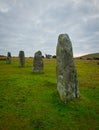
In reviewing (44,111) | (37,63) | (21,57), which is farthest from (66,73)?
(21,57)

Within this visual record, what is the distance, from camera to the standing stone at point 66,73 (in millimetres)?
16562

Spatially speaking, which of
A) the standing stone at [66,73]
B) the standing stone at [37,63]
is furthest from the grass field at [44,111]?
the standing stone at [37,63]

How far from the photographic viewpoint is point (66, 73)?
54.7 ft

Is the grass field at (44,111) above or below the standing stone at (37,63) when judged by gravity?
below

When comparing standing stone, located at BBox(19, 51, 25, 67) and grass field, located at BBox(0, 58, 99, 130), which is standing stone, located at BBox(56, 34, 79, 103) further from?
standing stone, located at BBox(19, 51, 25, 67)

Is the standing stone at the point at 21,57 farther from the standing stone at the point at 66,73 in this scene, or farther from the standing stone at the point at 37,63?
the standing stone at the point at 66,73

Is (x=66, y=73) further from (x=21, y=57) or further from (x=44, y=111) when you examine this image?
(x=21, y=57)

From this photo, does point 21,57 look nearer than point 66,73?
No

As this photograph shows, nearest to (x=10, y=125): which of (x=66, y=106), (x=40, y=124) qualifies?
(x=40, y=124)

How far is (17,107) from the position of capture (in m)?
16.2

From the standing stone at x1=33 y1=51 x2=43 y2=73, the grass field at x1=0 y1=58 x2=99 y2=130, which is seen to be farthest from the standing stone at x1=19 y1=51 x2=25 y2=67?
the grass field at x1=0 y1=58 x2=99 y2=130

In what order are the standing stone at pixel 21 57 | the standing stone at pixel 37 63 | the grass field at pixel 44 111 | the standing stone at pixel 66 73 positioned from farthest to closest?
1. the standing stone at pixel 21 57
2. the standing stone at pixel 37 63
3. the standing stone at pixel 66 73
4. the grass field at pixel 44 111

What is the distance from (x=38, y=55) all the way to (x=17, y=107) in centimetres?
1777

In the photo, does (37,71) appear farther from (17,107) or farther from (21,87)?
(17,107)
